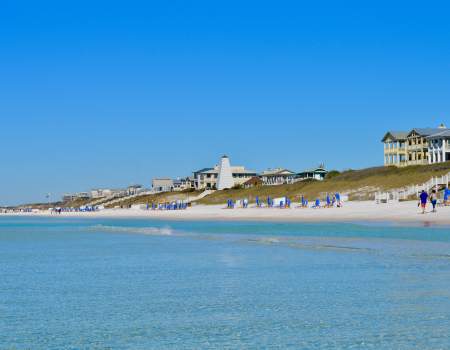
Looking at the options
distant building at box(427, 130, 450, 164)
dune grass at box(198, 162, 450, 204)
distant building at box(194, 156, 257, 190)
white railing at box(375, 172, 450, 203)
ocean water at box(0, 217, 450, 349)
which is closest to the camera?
ocean water at box(0, 217, 450, 349)

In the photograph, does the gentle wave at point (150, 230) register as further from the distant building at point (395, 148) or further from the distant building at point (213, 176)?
the distant building at point (213, 176)

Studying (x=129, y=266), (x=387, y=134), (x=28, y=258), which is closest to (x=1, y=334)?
(x=129, y=266)

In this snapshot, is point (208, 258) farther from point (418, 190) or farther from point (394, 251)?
point (418, 190)

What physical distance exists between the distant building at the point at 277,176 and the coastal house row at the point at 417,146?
37.0 metres

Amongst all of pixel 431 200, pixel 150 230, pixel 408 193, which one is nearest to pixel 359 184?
pixel 408 193

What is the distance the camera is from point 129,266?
18.8 m

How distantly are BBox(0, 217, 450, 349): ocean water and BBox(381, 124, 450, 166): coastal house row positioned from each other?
275 ft

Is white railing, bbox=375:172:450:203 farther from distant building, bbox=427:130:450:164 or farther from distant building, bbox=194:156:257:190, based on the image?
distant building, bbox=194:156:257:190

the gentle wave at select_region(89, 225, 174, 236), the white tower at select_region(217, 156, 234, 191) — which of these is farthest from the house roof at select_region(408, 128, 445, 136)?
the gentle wave at select_region(89, 225, 174, 236)

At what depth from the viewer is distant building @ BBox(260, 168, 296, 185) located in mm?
157375

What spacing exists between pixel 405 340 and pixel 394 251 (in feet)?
38.6

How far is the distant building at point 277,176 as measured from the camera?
157375 mm

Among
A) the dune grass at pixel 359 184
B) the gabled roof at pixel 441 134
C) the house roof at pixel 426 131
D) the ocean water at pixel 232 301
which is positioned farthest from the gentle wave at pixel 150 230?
the house roof at pixel 426 131

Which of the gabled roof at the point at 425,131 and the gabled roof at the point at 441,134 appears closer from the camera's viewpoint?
the gabled roof at the point at 441,134
